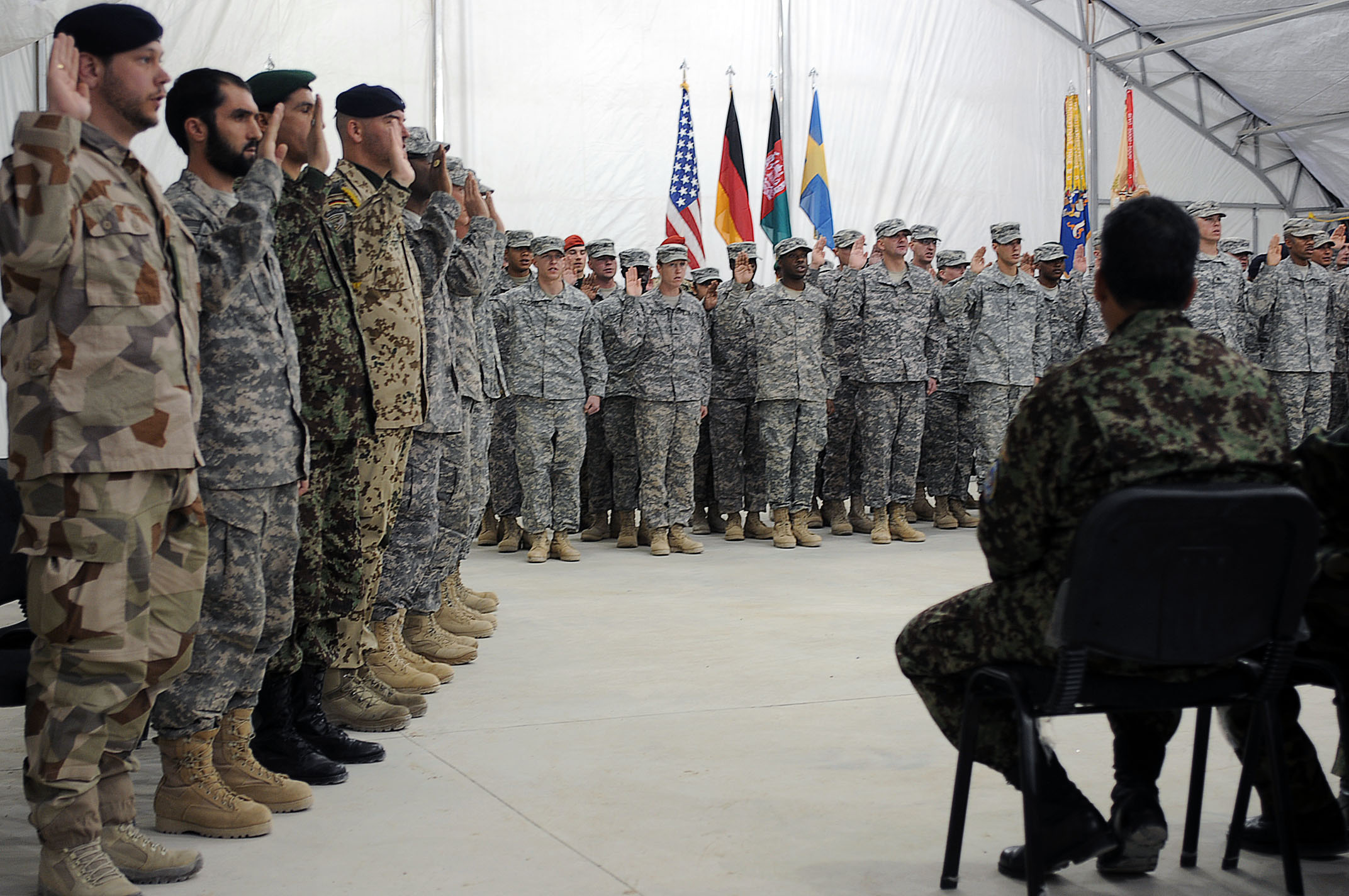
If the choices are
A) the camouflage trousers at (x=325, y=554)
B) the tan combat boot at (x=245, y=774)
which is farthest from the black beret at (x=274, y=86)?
the tan combat boot at (x=245, y=774)

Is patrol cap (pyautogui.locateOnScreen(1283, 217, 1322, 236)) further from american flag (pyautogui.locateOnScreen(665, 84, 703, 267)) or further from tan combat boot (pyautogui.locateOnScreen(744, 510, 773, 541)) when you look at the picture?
american flag (pyautogui.locateOnScreen(665, 84, 703, 267))

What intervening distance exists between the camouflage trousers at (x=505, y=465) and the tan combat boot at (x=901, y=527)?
7.23 ft

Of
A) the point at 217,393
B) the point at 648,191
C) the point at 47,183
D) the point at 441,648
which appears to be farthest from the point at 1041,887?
the point at 648,191

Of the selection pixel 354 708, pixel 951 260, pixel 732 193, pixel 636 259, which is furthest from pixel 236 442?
pixel 732 193

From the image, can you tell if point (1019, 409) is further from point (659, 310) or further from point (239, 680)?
point (659, 310)

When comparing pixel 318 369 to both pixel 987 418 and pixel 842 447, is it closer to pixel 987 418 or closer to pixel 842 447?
pixel 842 447

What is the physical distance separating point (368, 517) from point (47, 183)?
1.32 metres

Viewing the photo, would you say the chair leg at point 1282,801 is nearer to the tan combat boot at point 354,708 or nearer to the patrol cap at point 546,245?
the tan combat boot at point 354,708

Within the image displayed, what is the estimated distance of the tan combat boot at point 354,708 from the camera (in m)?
3.26

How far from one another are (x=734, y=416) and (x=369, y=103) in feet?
15.5

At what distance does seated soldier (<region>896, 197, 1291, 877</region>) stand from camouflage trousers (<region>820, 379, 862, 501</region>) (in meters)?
5.59

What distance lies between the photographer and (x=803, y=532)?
7.19m

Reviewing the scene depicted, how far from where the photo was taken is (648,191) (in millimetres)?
11789

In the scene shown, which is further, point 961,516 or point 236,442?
point 961,516
